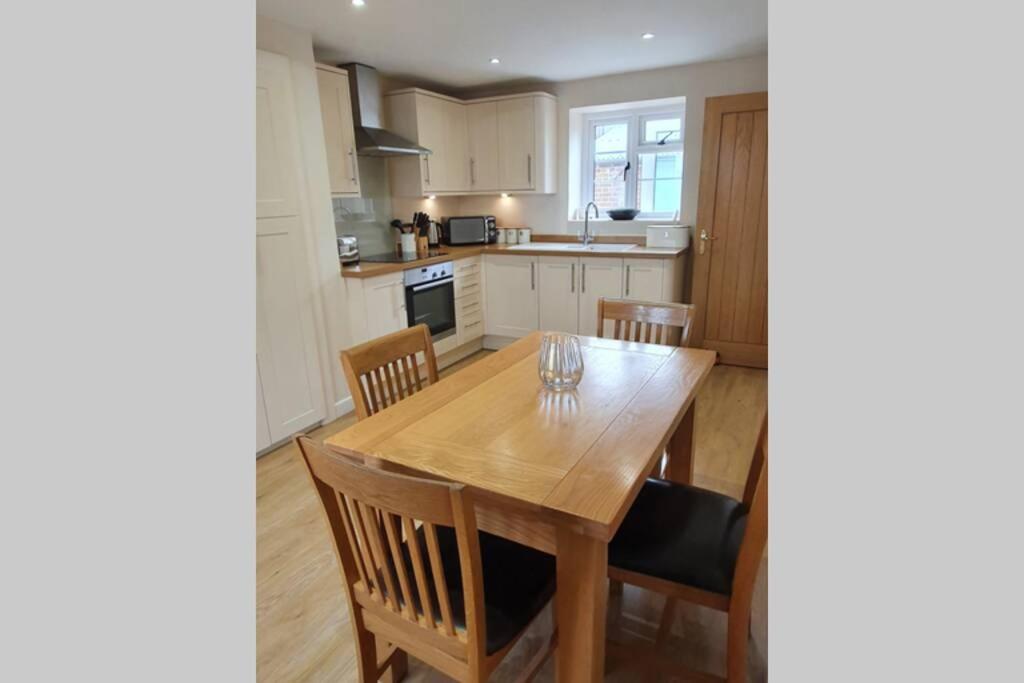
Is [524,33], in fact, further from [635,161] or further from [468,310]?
[468,310]

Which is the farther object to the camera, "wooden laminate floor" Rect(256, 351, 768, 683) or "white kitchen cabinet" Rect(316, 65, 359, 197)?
"white kitchen cabinet" Rect(316, 65, 359, 197)

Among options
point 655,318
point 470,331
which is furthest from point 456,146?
point 655,318

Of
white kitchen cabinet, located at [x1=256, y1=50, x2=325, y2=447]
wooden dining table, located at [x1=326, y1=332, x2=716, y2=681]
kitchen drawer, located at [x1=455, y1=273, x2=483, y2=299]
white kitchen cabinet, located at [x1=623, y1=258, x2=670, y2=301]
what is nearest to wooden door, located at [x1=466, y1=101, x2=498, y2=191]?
kitchen drawer, located at [x1=455, y1=273, x2=483, y2=299]

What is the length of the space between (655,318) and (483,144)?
9.53 feet

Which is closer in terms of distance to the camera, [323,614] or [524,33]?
[323,614]

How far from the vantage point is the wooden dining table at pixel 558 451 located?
1.02 m

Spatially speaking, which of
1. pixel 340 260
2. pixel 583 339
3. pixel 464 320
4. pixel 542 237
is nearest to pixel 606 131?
pixel 542 237

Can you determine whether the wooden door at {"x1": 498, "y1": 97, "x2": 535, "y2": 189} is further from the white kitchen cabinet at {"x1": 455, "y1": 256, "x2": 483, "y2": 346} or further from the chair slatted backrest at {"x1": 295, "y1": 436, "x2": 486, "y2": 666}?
the chair slatted backrest at {"x1": 295, "y1": 436, "x2": 486, "y2": 666}

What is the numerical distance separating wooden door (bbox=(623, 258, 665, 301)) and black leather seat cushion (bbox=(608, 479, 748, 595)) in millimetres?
2416

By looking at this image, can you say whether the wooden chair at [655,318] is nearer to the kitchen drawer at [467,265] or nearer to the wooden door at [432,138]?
the kitchen drawer at [467,265]

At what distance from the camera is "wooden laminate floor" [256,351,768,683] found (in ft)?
4.83

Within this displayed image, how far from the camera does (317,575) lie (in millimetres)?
1854

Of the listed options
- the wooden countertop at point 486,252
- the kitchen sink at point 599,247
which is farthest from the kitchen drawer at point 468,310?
the kitchen sink at point 599,247

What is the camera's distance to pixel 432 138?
160 inches
